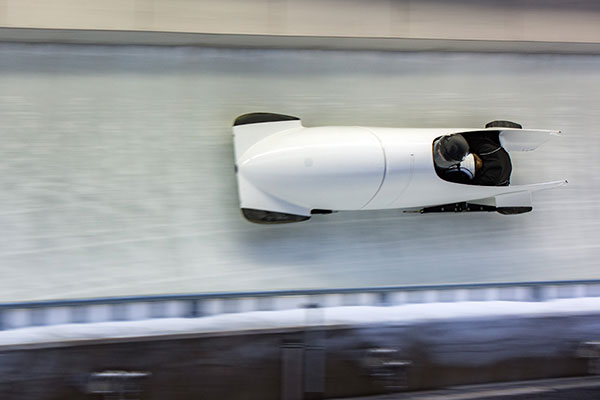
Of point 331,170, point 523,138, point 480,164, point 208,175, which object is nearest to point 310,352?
point 331,170

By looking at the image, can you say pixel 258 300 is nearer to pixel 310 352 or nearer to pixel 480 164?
pixel 310 352

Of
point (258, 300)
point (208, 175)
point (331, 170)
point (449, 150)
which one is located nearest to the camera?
point (449, 150)

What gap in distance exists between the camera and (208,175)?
410 cm

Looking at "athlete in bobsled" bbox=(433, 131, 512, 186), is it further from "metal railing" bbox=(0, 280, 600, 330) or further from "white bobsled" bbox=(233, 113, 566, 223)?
"metal railing" bbox=(0, 280, 600, 330)

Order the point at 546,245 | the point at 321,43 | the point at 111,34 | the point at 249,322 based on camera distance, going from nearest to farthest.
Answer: the point at 249,322 < the point at 111,34 < the point at 321,43 < the point at 546,245

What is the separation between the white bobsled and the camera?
367 cm

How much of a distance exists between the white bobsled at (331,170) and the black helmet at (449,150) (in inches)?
2.3

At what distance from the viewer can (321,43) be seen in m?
4.16

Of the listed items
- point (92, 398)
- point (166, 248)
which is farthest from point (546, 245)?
point (92, 398)

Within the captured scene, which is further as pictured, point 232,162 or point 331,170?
point 232,162

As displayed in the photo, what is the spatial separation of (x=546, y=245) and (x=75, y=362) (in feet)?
12.3

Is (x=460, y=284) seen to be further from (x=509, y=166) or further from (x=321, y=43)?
(x=321, y=43)

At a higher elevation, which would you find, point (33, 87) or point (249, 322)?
point (33, 87)

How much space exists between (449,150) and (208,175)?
1.79 meters
